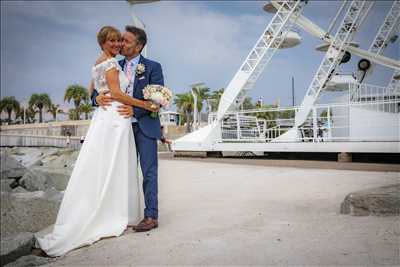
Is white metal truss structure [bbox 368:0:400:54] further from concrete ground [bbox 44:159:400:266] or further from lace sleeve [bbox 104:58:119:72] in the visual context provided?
lace sleeve [bbox 104:58:119:72]

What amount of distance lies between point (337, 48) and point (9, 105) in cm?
9641

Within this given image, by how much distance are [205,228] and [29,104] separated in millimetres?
106651

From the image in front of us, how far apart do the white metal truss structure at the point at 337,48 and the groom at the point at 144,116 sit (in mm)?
14369

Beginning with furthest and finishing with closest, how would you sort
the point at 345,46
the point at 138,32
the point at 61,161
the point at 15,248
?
the point at 61,161 → the point at 345,46 → the point at 15,248 → the point at 138,32

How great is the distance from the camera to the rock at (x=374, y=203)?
3.44 metres

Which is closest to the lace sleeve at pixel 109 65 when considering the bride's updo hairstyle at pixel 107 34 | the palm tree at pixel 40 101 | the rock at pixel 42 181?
the bride's updo hairstyle at pixel 107 34

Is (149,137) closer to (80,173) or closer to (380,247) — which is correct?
(80,173)

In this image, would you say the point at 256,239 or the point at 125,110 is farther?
the point at 125,110

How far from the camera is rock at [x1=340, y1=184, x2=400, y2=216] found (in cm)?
344

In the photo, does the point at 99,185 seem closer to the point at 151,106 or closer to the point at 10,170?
the point at 151,106

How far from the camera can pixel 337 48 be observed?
1909cm

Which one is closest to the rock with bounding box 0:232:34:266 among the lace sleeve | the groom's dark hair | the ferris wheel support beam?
the lace sleeve

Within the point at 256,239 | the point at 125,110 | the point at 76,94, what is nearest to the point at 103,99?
the point at 125,110

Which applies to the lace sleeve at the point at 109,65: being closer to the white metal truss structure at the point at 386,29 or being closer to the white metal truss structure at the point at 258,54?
the white metal truss structure at the point at 258,54
